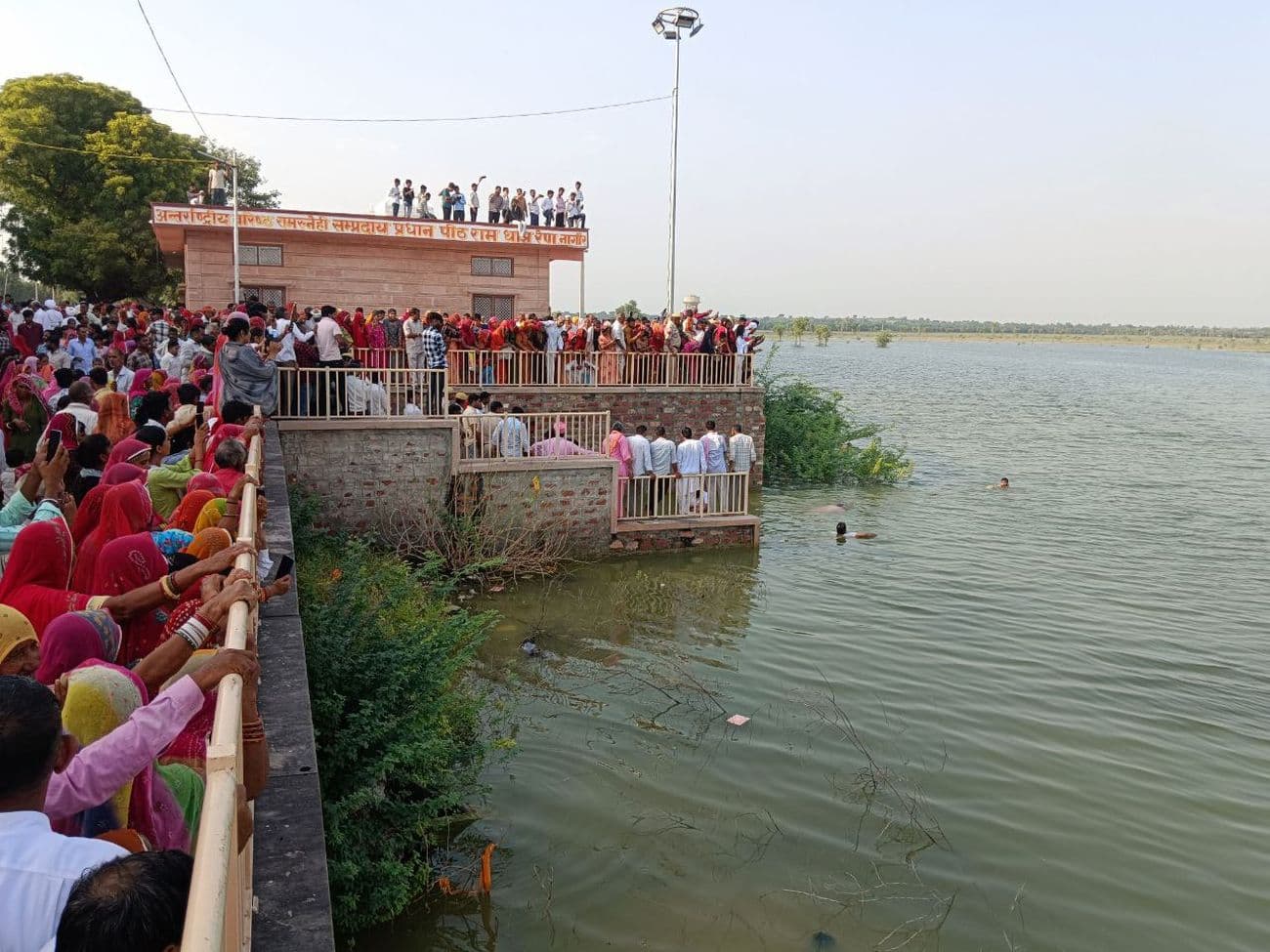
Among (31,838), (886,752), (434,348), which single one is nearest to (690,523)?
(434,348)

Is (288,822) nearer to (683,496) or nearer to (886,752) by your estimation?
(886,752)

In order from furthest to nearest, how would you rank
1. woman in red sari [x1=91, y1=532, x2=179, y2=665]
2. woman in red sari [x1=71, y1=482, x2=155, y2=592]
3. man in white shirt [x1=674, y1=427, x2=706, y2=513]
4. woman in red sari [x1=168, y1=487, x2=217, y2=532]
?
man in white shirt [x1=674, y1=427, x2=706, y2=513] → woman in red sari [x1=168, y1=487, x2=217, y2=532] → woman in red sari [x1=71, y1=482, x2=155, y2=592] → woman in red sari [x1=91, y1=532, x2=179, y2=665]

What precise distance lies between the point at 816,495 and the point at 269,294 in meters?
13.0

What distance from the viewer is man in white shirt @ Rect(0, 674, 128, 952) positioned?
198 centimetres

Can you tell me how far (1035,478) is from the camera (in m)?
24.9

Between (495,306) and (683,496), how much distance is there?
11.2 metres

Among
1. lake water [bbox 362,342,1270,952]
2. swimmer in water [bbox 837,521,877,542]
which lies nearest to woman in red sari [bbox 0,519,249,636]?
lake water [bbox 362,342,1270,952]

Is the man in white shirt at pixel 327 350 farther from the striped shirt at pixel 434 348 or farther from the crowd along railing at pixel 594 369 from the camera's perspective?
the crowd along railing at pixel 594 369

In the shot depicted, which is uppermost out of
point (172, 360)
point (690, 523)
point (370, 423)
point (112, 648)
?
point (172, 360)

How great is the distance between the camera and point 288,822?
3.68 meters

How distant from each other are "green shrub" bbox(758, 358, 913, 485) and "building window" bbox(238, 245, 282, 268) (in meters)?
11.7

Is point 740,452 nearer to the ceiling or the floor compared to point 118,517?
nearer to the floor

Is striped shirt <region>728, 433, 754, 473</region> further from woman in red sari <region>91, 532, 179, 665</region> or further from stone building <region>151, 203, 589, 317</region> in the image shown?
woman in red sari <region>91, 532, 179, 665</region>

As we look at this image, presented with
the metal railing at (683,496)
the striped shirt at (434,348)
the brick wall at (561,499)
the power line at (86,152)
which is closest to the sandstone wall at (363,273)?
the striped shirt at (434,348)
